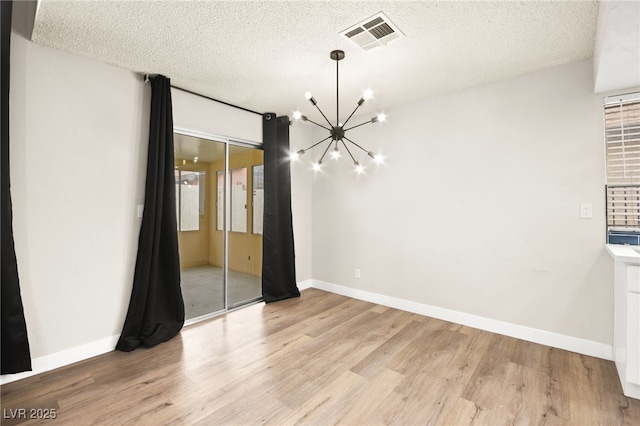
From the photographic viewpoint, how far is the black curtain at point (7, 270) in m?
2.23

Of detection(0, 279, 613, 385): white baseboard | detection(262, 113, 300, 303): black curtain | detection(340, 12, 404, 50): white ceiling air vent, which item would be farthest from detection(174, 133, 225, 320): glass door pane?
detection(340, 12, 404, 50): white ceiling air vent

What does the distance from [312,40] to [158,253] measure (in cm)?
258

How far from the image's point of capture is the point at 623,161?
2.65 meters

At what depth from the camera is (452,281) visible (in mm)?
3539

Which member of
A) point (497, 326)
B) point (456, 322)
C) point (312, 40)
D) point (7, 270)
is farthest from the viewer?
point (456, 322)

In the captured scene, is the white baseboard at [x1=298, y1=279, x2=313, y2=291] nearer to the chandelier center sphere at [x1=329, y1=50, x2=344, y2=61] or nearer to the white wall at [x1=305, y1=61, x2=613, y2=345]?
the white wall at [x1=305, y1=61, x2=613, y2=345]

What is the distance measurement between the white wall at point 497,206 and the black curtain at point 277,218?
3.45ft

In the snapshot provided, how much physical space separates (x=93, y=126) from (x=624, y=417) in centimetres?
477

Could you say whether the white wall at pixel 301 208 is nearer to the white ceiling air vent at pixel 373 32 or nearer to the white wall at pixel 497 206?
the white wall at pixel 497 206

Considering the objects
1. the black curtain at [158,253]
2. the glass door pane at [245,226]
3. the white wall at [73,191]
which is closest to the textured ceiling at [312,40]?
the white wall at [73,191]

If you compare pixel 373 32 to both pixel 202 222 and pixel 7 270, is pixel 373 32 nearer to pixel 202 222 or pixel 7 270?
pixel 202 222

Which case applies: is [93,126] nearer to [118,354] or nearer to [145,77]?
[145,77]

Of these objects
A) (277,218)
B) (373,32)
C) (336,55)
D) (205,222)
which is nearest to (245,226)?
(277,218)

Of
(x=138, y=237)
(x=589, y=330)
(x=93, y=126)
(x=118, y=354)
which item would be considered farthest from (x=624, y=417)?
(x=93, y=126)
